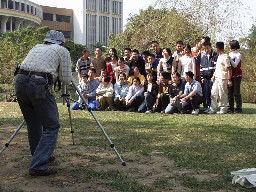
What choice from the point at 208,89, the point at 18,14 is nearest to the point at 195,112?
the point at 208,89

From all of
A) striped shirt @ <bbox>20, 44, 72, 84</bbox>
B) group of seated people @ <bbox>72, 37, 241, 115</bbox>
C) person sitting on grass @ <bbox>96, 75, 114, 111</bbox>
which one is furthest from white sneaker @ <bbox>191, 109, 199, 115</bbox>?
striped shirt @ <bbox>20, 44, 72, 84</bbox>

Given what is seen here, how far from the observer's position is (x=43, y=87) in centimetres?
449

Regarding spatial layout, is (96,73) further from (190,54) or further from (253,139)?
(253,139)

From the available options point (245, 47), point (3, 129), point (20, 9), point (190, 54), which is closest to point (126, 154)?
point (3, 129)

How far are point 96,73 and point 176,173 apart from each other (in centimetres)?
893

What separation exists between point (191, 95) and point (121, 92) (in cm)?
245

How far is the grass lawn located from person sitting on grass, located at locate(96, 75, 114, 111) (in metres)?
2.10

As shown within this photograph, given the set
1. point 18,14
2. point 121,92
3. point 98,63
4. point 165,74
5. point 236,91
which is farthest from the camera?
point 18,14

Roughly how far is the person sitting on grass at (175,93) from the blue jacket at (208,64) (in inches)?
31.6

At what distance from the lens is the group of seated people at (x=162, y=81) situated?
1085 cm

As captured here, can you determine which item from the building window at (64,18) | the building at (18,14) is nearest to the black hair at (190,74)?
the building at (18,14)

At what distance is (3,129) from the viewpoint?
8188 mm

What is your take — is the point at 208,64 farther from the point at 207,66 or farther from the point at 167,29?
the point at 167,29

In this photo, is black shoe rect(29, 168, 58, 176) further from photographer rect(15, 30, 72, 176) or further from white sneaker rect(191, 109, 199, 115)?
white sneaker rect(191, 109, 199, 115)
